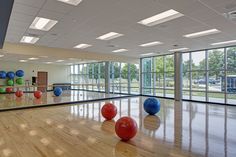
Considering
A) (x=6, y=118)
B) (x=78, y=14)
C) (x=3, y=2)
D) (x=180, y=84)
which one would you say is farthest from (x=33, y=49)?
(x=180, y=84)

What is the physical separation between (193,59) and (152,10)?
7516 millimetres

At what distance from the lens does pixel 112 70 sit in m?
15.9

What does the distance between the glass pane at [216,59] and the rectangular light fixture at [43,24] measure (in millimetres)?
8635

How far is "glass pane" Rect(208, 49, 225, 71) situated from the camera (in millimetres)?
9635

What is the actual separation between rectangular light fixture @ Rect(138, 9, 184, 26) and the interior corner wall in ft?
52.4

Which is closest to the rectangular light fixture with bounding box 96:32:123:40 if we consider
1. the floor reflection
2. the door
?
A: the floor reflection

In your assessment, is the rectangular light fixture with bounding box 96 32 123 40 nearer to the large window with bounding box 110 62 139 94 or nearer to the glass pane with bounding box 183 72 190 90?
the glass pane with bounding box 183 72 190 90

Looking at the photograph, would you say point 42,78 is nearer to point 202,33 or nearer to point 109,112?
point 109,112

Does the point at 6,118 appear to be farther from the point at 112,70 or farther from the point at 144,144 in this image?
the point at 112,70

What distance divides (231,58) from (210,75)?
4.54ft

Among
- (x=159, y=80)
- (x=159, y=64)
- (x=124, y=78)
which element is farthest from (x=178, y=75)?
(x=124, y=78)

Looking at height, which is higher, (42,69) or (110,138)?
(42,69)

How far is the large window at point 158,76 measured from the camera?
1211cm

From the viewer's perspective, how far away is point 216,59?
9875 millimetres
